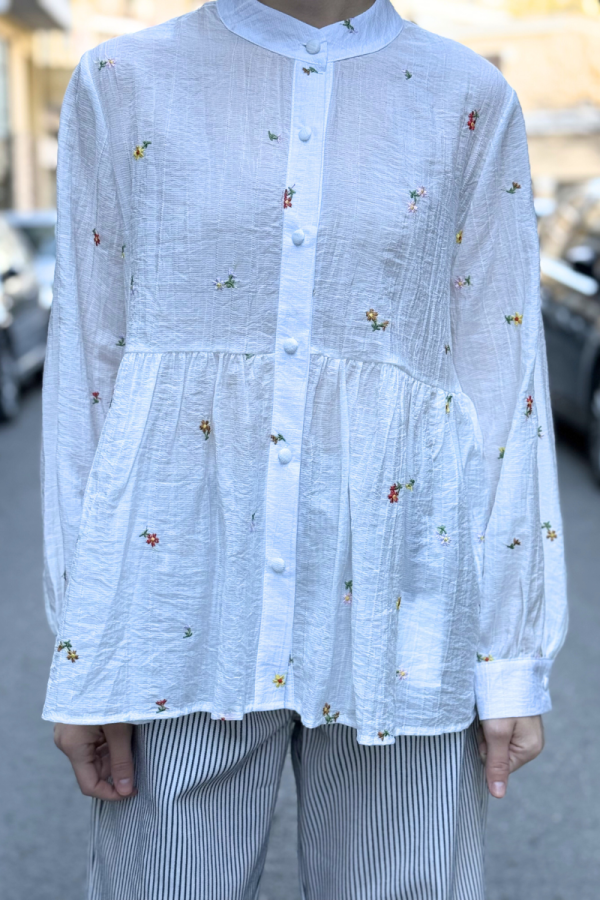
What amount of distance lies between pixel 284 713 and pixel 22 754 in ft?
7.18

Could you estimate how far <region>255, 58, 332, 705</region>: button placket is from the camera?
1177mm

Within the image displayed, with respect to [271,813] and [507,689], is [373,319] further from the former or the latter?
[271,813]

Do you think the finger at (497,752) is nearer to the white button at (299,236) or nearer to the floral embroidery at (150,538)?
the floral embroidery at (150,538)

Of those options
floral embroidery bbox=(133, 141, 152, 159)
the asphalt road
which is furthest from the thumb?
the asphalt road

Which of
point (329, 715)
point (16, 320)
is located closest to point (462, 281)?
point (329, 715)

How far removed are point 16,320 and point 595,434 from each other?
187 inches

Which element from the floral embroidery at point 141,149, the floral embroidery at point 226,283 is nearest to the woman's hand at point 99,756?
the floral embroidery at point 226,283

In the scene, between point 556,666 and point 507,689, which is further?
point 556,666

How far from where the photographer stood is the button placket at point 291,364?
1177 mm

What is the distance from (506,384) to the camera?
4.31 feet

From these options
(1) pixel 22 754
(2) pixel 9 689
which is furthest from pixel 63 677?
(2) pixel 9 689

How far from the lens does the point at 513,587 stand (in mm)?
1289

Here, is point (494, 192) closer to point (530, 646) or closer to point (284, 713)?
point (530, 646)

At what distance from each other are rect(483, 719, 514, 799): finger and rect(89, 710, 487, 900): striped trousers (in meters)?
0.03
